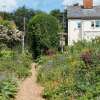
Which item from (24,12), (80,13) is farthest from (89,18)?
(24,12)

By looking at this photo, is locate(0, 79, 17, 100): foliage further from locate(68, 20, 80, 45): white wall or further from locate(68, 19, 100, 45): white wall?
locate(68, 20, 80, 45): white wall

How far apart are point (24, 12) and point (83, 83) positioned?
52.5 m

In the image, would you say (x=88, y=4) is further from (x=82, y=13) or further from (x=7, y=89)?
(x=7, y=89)

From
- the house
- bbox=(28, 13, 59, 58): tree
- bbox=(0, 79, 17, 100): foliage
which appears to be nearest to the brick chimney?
the house

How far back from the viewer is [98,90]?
1541 centimetres

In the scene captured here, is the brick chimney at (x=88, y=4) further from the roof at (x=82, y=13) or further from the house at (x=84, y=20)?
the roof at (x=82, y=13)

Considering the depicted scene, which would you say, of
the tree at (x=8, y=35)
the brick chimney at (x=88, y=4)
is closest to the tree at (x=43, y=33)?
the tree at (x=8, y=35)

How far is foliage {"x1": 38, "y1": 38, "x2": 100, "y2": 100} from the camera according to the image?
15859 millimetres

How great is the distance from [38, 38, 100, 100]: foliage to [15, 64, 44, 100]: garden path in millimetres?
306

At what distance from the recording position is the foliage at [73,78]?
1586 cm

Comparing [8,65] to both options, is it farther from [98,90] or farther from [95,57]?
[98,90]

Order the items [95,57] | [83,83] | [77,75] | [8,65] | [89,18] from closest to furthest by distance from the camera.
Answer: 1. [83,83]
2. [77,75]
3. [95,57]
4. [8,65]
5. [89,18]

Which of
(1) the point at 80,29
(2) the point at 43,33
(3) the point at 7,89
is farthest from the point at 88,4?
(3) the point at 7,89

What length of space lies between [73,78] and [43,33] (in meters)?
16.8
